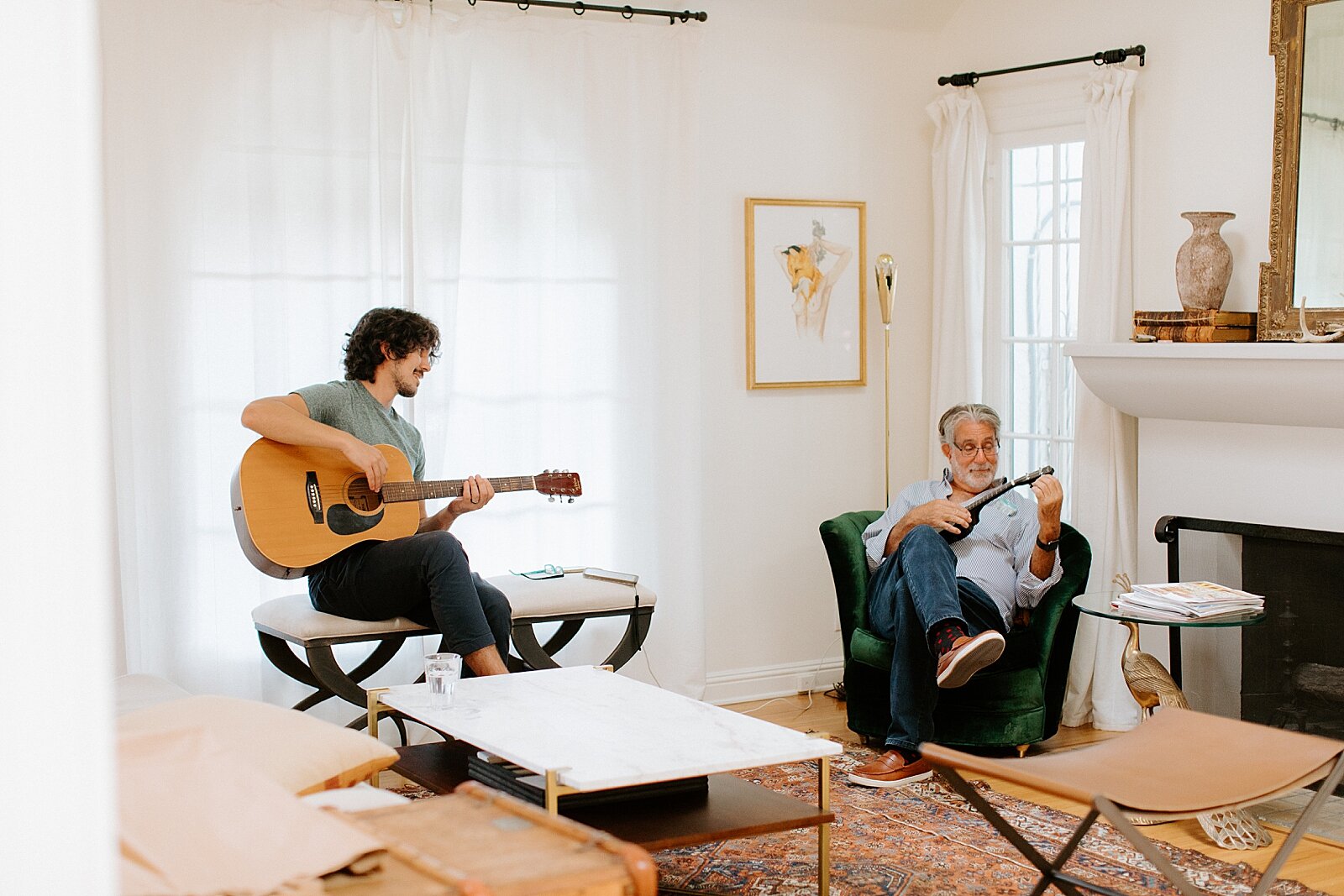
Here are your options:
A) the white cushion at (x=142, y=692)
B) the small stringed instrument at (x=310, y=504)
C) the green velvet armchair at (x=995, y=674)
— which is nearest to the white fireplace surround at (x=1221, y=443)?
the green velvet armchair at (x=995, y=674)

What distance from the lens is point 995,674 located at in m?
4.13

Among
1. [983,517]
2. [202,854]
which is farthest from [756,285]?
[202,854]

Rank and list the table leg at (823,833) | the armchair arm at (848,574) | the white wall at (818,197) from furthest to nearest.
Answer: the white wall at (818,197)
the armchair arm at (848,574)
the table leg at (823,833)

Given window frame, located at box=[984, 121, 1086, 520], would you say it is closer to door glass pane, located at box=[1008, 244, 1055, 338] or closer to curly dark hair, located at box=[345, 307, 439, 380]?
door glass pane, located at box=[1008, 244, 1055, 338]

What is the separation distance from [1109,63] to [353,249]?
2.53 meters

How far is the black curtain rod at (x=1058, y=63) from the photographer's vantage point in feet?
15.0

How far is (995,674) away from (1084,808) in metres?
0.47

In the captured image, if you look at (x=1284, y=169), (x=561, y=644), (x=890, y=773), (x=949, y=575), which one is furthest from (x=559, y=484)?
(x=1284, y=169)

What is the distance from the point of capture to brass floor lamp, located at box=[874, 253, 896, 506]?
16.4ft

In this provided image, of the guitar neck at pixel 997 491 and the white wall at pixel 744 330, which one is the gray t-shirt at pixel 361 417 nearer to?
the white wall at pixel 744 330

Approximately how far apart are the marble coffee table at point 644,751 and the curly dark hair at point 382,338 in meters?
1.10

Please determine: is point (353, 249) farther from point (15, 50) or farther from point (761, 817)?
point (15, 50)

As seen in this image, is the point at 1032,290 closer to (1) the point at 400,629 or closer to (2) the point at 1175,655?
(2) the point at 1175,655

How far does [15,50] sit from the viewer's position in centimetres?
119
